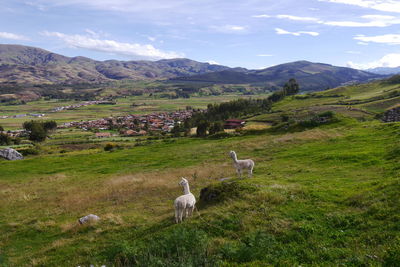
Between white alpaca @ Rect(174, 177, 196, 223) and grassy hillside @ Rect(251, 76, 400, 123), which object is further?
grassy hillside @ Rect(251, 76, 400, 123)

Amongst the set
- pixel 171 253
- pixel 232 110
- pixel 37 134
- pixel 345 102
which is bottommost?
pixel 37 134

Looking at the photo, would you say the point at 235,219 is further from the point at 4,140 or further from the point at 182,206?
the point at 4,140

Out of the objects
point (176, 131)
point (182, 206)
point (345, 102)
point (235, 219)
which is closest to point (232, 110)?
point (176, 131)

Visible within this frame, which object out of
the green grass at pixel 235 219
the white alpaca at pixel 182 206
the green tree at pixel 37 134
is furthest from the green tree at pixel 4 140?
the white alpaca at pixel 182 206

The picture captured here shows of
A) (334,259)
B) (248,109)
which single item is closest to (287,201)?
(334,259)

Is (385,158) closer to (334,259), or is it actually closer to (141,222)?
(334,259)

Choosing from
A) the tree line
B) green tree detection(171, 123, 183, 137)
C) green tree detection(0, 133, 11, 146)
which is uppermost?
the tree line

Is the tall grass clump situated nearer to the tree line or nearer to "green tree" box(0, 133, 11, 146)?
the tree line

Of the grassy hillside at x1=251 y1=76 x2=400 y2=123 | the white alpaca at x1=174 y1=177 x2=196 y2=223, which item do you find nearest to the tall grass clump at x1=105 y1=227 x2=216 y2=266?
the white alpaca at x1=174 y1=177 x2=196 y2=223

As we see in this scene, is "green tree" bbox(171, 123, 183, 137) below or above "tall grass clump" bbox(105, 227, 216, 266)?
below

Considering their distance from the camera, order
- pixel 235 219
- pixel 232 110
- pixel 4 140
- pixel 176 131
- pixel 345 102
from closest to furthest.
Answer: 1. pixel 235 219
2. pixel 4 140
3. pixel 176 131
4. pixel 345 102
5. pixel 232 110

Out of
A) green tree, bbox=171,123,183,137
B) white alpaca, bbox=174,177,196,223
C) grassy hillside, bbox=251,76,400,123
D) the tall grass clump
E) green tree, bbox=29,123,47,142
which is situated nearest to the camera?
the tall grass clump

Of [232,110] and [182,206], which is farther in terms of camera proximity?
[232,110]

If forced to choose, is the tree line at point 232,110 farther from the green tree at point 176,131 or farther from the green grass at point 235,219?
the green grass at point 235,219
